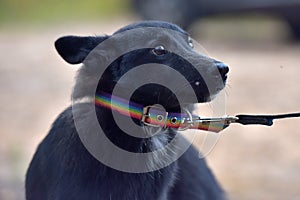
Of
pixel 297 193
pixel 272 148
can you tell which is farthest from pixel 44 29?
pixel 297 193

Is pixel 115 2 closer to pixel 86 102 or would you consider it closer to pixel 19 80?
pixel 19 80

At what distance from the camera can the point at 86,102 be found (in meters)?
4.46

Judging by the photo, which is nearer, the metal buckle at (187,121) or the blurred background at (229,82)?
the metal buckle at (187,121)

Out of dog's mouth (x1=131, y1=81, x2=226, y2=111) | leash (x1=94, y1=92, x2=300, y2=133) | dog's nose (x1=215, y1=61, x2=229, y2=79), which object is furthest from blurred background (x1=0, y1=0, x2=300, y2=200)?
dog's nose (x1=215, y1=61, x2=229, y2=79)

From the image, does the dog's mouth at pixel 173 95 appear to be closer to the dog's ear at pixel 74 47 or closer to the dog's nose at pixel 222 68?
the dog's nose at pixel 222 68

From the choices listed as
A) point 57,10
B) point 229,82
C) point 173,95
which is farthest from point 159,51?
point 57,10

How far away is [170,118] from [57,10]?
2013cm

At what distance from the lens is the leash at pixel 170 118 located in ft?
14.0

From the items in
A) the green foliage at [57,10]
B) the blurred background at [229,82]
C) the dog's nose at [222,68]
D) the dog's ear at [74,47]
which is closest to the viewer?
the dog's nose at [222,68]

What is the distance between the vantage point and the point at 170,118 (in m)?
4.26

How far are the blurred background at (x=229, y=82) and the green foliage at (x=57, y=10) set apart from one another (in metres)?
0.32

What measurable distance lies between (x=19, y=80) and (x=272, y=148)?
5.47m

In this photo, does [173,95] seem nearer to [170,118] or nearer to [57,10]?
[170,118]

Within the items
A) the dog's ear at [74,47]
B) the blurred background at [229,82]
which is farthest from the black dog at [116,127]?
the blurred background at [229,82]
